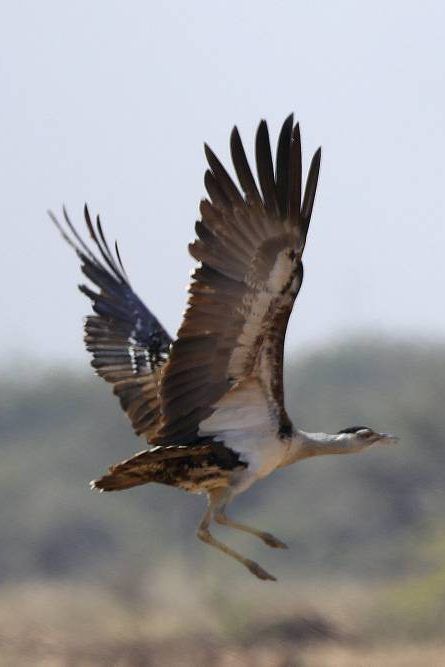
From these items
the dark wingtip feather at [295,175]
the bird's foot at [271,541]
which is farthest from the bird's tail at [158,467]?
the dark wingtip feather at [295,175]

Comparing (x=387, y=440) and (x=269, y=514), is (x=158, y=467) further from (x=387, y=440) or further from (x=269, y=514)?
(x=269, y=514)

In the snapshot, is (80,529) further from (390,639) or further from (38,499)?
(390,639)

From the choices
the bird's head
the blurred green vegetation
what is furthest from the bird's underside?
the blurred green vegetation

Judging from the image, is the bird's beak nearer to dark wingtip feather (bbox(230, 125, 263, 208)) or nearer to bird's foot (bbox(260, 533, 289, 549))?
bird's foot (bbox(260, 533, 289, 549))

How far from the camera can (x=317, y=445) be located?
44.4 ft

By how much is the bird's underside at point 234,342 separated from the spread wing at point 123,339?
1.53 feet

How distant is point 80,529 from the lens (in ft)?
83.1

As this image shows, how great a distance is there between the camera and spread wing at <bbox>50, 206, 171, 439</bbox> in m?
14.7

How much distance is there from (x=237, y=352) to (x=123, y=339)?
2.51 metres

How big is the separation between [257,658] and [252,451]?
8.16 m

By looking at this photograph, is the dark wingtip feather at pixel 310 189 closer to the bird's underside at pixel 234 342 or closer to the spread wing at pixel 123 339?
the bird's underside at pixel 234 342

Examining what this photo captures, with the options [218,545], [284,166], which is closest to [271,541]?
[218,545]

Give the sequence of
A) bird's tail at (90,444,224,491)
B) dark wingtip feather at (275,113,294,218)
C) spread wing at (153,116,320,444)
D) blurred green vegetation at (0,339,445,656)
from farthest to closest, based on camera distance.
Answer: blurred green vegetation at (0,339,445,656), bird's tail at (90,444,224,491), spread wing at (153,116,320,444), dark wingtip feather at (275,113,294,218)

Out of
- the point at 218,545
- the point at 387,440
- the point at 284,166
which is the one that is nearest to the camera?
the point at 284,166
